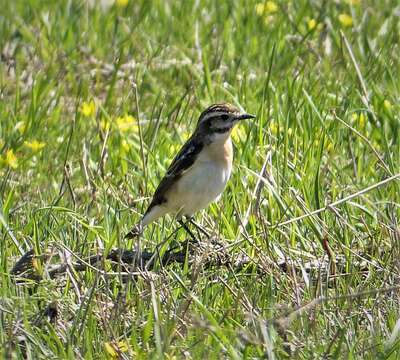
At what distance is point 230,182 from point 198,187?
0.41m

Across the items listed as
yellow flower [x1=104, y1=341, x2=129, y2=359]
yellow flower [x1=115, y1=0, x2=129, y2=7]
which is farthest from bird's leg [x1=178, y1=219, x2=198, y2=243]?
yellow flower [x1=115, y1=0, x2=129, y2=7]

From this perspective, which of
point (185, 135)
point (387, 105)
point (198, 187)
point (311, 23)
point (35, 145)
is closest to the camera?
point (198, 187)

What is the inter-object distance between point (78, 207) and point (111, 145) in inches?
43.5

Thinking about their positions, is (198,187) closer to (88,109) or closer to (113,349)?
(88,109)

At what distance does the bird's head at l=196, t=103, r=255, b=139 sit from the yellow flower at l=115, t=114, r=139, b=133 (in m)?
1.14

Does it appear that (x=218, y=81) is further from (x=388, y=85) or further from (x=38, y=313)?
(x=38, y=313)

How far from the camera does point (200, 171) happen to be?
7609 millimetres

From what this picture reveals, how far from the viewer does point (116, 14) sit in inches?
432

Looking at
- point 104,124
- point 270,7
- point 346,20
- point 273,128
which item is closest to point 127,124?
point 104,124

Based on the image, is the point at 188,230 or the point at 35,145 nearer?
the point at 188,230

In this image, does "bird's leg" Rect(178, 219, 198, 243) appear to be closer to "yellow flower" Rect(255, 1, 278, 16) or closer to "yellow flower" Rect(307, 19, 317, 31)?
"yellow flower" Rect(307, 19, 317, 31)

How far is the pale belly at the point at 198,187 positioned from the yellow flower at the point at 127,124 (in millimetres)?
1247

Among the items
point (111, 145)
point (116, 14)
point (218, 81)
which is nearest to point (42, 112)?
point (111, 145)

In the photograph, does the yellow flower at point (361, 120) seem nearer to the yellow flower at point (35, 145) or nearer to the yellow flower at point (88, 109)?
the yellow flower at point (88, 109)
